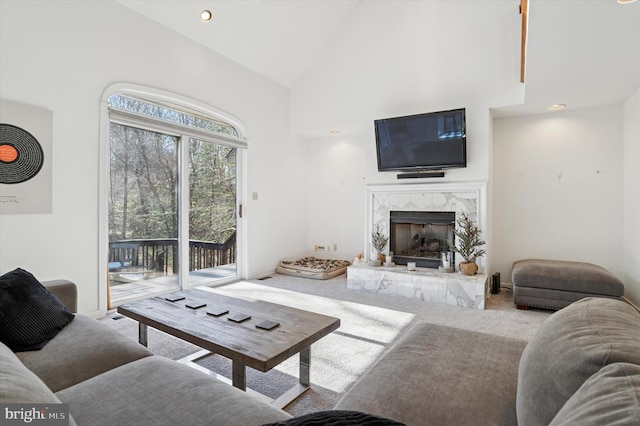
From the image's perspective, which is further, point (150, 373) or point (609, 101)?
point (609, 101)

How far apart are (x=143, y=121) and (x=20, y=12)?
1.24 meters

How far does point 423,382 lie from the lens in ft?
4.10

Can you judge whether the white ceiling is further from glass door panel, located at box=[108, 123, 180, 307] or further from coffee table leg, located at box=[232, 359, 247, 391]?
coffee table leg, located at box=[232, 359, 247, 391]

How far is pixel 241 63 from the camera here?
478 centimetres

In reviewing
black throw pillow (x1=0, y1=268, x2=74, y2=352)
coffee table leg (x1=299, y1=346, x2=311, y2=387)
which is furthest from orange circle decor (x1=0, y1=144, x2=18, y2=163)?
coffee table leg (x1=299, y1=346, x2=311, y2=387)

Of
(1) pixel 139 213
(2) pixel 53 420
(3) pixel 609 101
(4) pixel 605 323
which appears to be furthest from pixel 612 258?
(1) pixel 139 213

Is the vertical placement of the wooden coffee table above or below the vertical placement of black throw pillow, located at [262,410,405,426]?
below

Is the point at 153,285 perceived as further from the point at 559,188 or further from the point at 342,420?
the point at 559,188

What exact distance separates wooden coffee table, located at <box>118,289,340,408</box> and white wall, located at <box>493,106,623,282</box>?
3.55 m

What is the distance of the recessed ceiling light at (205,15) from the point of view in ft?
12.7

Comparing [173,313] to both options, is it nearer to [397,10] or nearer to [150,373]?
[150,373]

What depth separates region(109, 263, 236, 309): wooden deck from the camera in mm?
3594

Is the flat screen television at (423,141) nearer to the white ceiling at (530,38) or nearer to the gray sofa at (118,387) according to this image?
the white ceiling at (530,38)

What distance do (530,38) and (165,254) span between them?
165 inches
